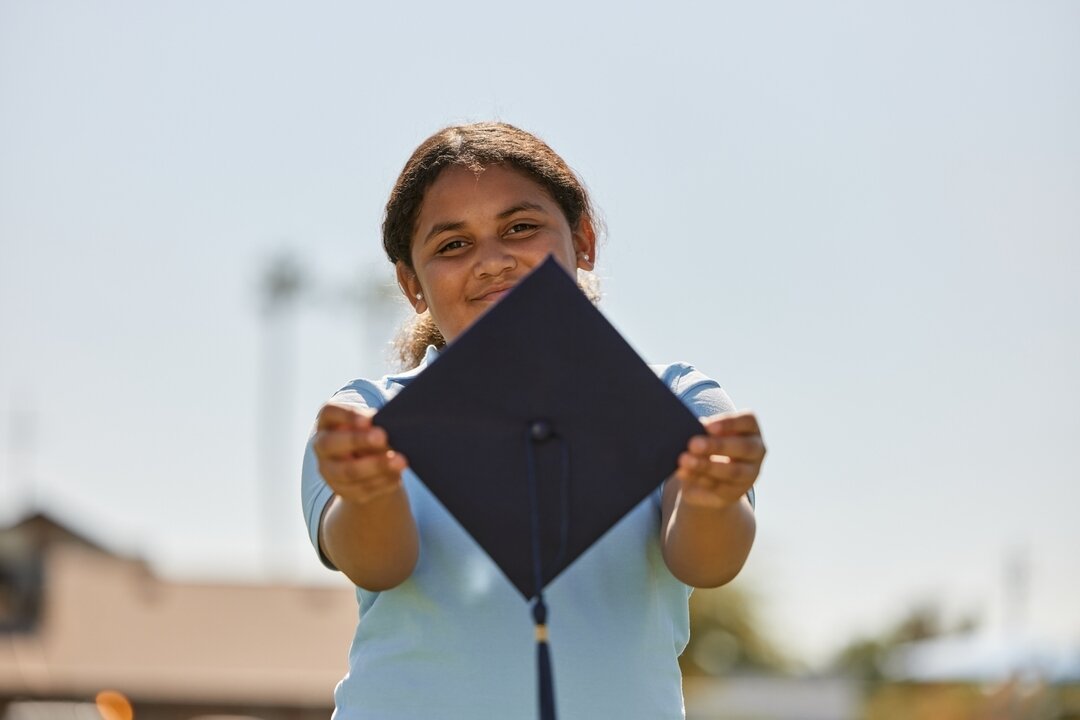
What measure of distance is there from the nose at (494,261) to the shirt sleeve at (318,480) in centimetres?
28

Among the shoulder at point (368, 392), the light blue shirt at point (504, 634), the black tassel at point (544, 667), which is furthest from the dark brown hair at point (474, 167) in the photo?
the black tassel at point (544, 667)

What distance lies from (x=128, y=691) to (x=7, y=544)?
16.6ft

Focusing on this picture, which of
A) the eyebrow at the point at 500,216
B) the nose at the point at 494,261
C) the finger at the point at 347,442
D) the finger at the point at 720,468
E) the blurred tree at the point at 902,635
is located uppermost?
the eyebrow at the point at 500,216

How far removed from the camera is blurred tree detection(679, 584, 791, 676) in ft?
162

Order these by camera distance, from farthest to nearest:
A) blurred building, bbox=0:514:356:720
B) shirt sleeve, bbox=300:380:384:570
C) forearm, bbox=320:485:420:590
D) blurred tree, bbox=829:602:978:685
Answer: blurred tree, bbox=829:602:978:685, blurred building, bbox=0:514:356:720, shirt sleeve, bbox=300:380:384:570, forearm, bbox=320:485:420:590

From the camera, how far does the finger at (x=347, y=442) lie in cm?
Result: 204

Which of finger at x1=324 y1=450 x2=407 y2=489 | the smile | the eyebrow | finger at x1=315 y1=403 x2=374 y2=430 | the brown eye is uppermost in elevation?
the eyebrow

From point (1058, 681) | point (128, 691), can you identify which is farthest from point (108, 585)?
point (1058, 681)

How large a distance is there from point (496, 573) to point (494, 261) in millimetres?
549

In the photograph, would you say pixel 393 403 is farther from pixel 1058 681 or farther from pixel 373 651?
pixel 1058 681

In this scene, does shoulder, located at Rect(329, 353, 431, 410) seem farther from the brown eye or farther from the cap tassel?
the cap tassel

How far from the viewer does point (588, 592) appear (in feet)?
7.79

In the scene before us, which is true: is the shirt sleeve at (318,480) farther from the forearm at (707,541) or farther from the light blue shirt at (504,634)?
the forearm at (707,541)

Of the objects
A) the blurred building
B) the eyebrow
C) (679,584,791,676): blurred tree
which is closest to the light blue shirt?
the eyebrow
